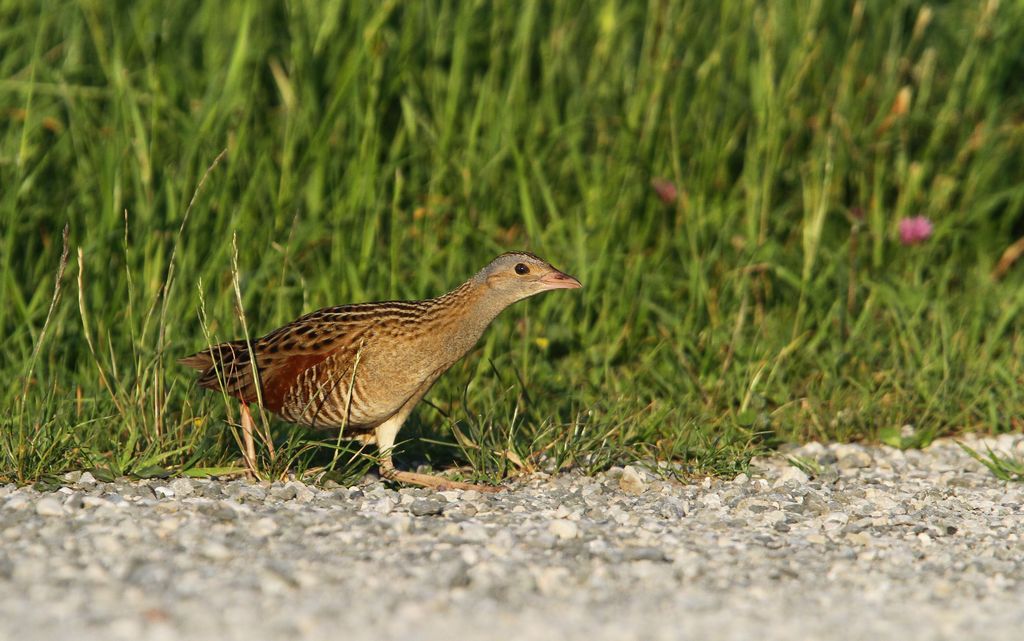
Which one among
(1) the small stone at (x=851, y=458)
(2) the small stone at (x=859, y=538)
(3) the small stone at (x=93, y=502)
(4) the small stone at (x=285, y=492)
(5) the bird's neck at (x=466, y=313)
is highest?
(5) the bird's neck at (x=466, y=313)

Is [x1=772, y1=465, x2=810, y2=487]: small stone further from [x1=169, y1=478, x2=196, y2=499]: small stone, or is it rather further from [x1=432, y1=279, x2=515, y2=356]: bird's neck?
[x1=169, y1=478, x2=196, y2=499]: small stone

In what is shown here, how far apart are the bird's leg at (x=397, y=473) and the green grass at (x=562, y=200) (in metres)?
0.21

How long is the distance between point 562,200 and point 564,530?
11.5 ft

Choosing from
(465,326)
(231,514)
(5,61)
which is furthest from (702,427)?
(5,61)

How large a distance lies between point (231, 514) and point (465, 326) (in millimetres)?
1371

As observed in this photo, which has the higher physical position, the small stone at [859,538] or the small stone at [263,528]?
the small stone at [263,528]

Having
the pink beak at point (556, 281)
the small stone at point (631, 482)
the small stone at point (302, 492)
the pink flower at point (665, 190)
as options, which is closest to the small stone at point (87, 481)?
the small stone at point (302, 492)

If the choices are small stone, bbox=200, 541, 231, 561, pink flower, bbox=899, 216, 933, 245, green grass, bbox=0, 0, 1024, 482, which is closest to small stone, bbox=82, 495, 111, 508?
small stone, bbox=200, 541, 231, 561

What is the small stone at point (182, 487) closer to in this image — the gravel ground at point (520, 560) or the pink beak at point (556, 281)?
the gravel ground at point (520, 560)

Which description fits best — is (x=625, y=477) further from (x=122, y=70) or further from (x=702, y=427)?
(x=122, y=70)

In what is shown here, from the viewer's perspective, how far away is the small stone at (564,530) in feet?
15.8

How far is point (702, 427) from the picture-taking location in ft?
20.7

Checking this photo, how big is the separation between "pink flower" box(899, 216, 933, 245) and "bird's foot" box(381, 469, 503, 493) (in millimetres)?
3294

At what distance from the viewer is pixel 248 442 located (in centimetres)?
561
